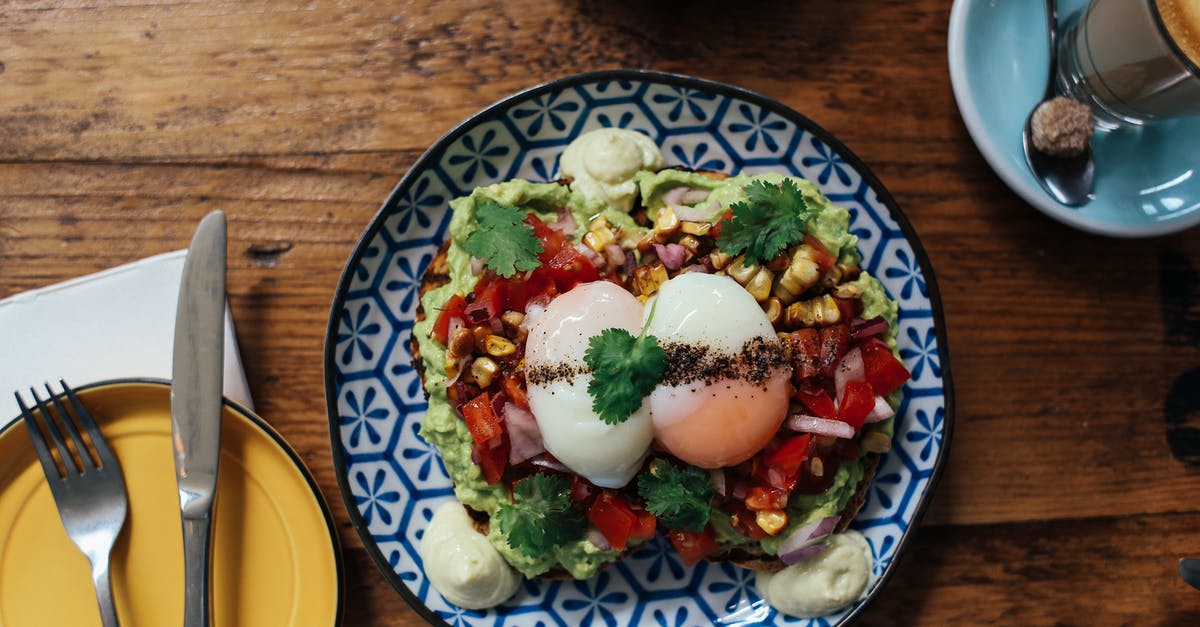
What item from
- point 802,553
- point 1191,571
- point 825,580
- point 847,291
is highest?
point 847,291

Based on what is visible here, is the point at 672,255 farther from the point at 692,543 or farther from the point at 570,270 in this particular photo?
the point at 692,543

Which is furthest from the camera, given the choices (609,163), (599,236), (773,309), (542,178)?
(542,178)

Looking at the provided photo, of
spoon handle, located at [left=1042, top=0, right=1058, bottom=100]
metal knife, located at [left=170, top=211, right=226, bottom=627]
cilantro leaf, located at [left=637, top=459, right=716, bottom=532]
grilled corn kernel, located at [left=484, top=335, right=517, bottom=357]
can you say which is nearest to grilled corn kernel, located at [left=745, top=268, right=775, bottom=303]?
cilantro leaf, located at [left=637, top=459, right=716, bottom=532]

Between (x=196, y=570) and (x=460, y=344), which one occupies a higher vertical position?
(x=460, y=344)

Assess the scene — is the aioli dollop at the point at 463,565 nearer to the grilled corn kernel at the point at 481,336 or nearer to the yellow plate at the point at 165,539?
the yellow plate at the point at 165,539

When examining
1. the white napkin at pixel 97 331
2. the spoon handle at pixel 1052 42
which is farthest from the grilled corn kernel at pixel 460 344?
the spoon handle at pixel 1052 42

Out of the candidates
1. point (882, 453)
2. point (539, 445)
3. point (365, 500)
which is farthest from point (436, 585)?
point (882, 453)

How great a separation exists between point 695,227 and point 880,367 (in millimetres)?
781

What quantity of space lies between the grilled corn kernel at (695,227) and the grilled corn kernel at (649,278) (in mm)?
147

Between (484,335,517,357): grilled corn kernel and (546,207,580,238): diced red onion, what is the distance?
0.48 meters

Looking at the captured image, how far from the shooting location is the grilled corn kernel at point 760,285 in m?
2.71

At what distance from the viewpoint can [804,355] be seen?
2.68m

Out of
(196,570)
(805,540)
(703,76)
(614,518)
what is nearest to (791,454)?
(805,540)

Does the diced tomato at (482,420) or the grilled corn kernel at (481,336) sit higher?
the grilled corn kernel at (481,336)
